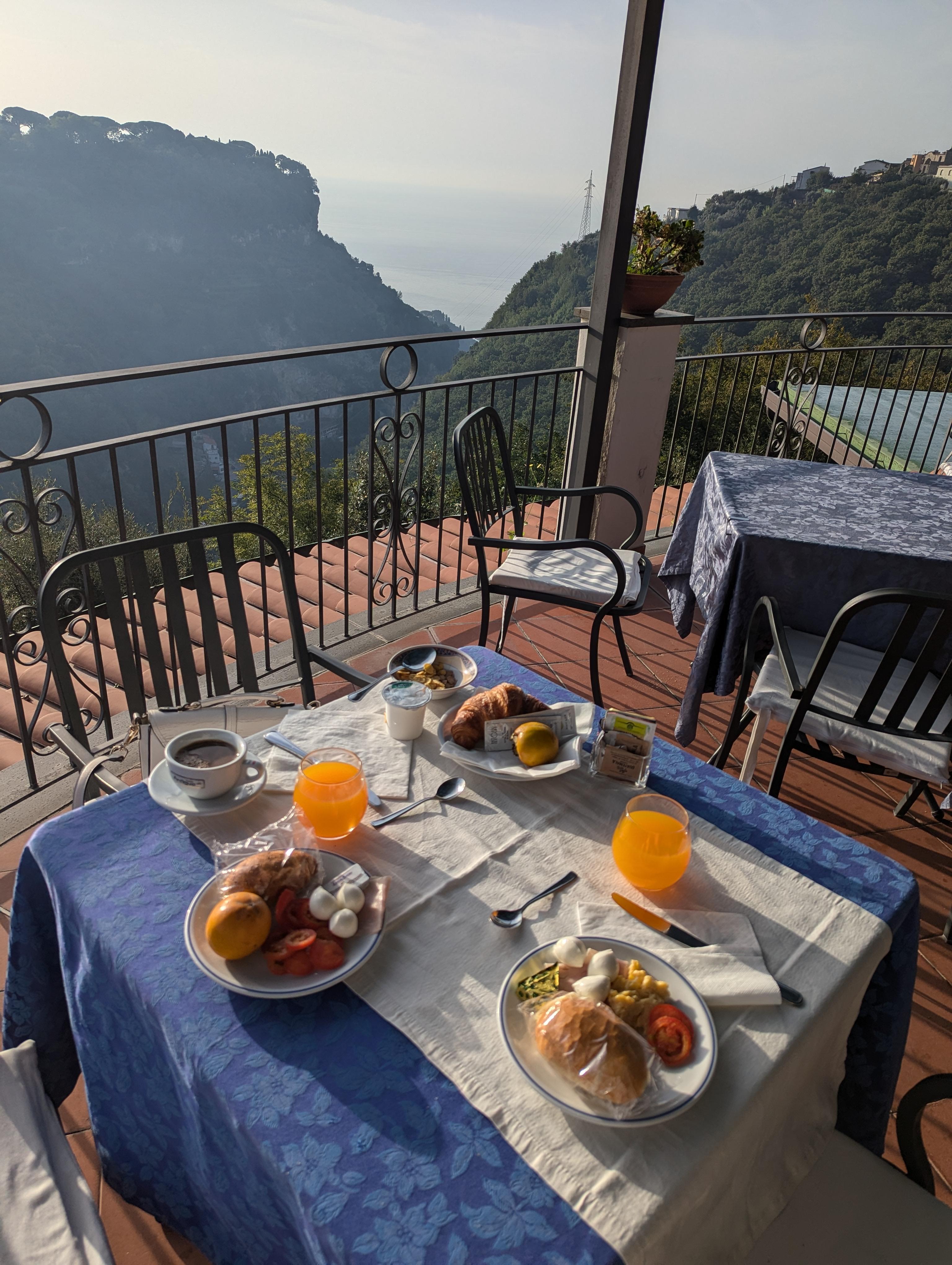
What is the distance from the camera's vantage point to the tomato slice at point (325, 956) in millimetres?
803

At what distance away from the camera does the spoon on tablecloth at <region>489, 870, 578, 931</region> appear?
0.89 meters

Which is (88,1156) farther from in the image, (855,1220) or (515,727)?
(855,1220)

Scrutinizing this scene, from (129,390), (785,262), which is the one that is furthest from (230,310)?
(785,262)

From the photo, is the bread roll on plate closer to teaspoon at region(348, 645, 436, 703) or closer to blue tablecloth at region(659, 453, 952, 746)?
teaspoon at region(348, 645, 436, 703)

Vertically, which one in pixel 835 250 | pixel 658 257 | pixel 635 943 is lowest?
pixel 635 943

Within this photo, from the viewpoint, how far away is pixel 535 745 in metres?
1.15

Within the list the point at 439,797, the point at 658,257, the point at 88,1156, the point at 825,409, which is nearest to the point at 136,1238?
the point at 88,1156

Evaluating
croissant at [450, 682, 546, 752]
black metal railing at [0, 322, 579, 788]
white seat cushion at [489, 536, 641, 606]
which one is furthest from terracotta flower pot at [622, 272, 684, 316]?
croissant at [450, 682, 546, 752]

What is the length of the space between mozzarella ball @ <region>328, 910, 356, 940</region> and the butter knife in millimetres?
326

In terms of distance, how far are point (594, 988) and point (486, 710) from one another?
1.69 ft

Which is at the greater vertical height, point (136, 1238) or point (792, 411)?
point (792, 411)

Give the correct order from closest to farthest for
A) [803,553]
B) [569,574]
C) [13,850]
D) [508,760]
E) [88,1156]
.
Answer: [508,760], [88,1156], [13,850], [803,553], [569,574]

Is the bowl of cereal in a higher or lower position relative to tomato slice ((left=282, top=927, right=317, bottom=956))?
higher

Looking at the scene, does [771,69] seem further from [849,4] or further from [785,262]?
[785,262]
